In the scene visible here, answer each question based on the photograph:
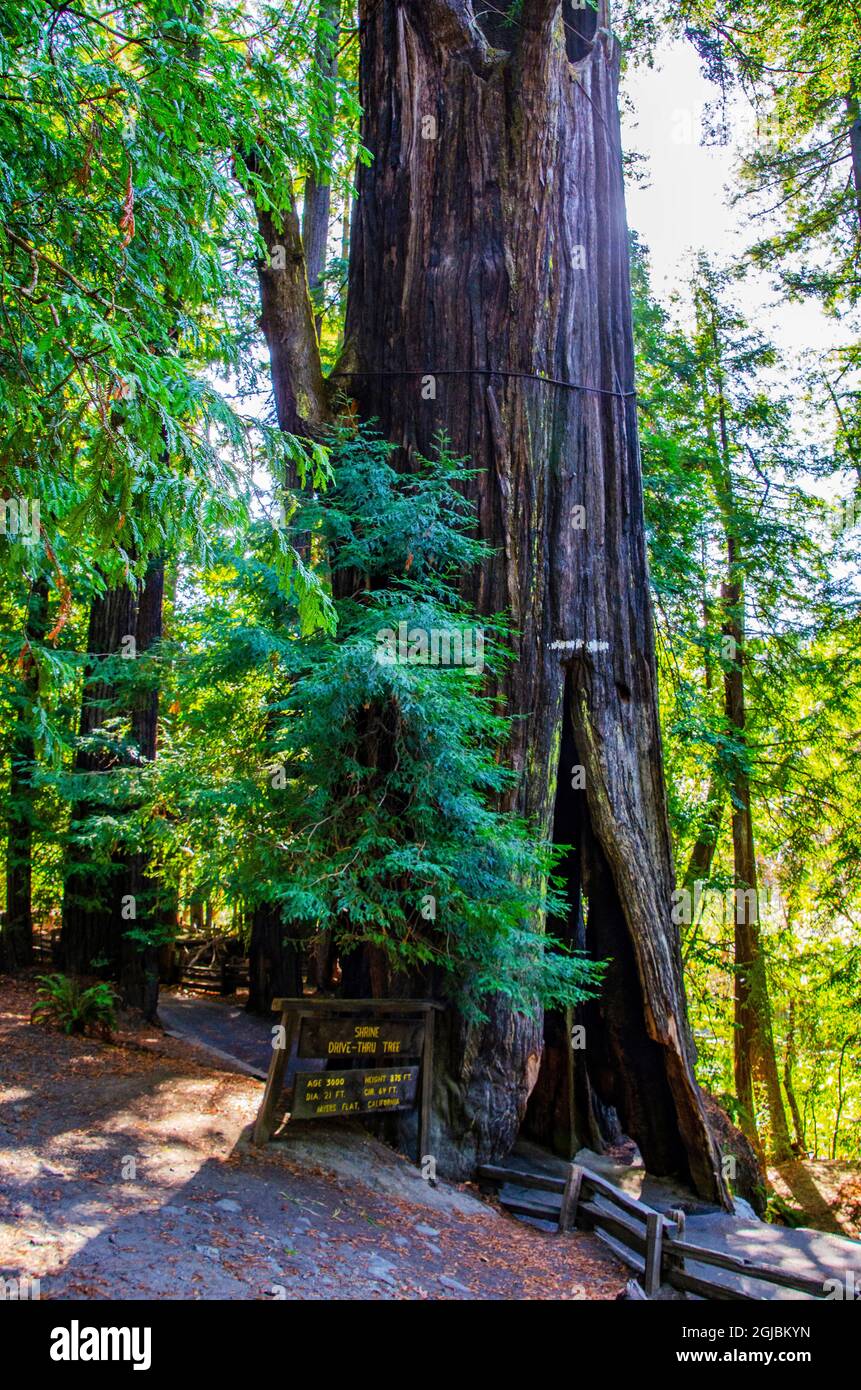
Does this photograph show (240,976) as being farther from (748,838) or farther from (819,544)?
(819,544)

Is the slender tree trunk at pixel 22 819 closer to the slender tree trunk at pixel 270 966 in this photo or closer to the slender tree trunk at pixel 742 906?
the slender tree trunk at pixel 270 966

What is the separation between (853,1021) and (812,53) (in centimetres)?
1189

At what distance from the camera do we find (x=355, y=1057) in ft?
23.3

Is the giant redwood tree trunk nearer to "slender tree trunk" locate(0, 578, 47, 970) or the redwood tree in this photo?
the redwood tree

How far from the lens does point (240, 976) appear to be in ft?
53.9

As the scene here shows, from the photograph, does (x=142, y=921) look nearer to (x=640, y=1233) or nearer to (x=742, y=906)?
(x=640, y=1233)

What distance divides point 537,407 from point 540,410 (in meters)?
0.04

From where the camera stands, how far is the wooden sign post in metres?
6.36

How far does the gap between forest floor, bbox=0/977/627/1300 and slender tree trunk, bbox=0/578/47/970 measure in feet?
11.2

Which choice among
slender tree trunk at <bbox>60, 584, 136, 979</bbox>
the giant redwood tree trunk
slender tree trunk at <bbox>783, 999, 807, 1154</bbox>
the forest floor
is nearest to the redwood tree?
the giant redwood tree trunk

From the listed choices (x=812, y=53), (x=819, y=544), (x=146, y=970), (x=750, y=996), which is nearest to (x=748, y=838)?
(x=750, y=996)

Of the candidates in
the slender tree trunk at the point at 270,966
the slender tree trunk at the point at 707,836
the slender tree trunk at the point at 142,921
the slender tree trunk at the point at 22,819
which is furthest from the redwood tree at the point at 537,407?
the slender tree trunk at the point at 270,966

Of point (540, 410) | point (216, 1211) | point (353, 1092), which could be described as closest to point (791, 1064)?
point (353, 1092)

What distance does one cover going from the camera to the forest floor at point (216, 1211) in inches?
170
